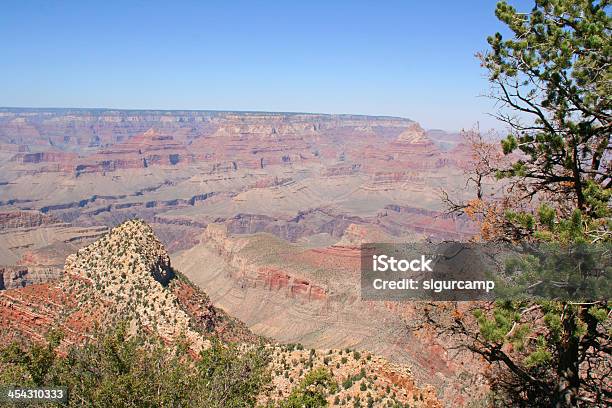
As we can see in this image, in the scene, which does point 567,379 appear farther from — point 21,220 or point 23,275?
point 21,220

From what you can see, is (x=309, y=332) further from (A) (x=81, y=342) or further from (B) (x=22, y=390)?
(B) (x=22, y=390)

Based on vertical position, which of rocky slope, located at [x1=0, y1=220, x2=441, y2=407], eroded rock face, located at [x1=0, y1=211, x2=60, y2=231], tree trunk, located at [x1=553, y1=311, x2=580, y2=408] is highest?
tree trunk, located at [x1=553, y1=311, x2=580, y2=408]

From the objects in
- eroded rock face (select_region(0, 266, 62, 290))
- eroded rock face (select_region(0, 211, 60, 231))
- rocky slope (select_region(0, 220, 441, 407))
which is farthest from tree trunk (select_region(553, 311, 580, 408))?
eroded rock face (select_region(0, 211, 60, 231))

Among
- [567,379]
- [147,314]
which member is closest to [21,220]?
[147,314]

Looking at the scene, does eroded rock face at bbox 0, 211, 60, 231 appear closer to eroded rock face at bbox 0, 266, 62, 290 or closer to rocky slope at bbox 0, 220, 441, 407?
eroded rock face at bbox 0, 266, 62, 290

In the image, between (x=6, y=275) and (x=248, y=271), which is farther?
(x=248, y=271)

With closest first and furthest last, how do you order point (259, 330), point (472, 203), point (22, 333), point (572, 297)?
point (572, 297) → point (472, 203) → point (22, 333) → point (259, 330)

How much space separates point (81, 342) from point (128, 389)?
14.9 metres

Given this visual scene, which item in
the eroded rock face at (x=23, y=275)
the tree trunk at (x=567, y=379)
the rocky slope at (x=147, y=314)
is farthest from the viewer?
the eroded rock face at (x=23, y=275)

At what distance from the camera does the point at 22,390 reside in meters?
15.1

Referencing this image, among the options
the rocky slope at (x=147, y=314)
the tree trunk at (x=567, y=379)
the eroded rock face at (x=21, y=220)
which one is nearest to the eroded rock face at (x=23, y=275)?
the rocky slope at (x=147, y=314)

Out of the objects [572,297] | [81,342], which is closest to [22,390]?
[81,342]

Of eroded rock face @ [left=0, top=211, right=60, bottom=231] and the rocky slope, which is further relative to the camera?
eroded rock face @ [left=0, top=211, right=60, bottom=231]

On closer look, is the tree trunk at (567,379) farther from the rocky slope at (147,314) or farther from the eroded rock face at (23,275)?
the eroded rock face at (23,275)
